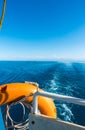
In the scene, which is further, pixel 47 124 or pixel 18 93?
pixel 18 93

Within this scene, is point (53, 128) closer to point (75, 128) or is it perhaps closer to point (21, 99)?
point (75, 128)

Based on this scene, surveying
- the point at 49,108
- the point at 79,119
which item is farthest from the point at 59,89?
the point at 49,108

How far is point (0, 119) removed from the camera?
2707 mm

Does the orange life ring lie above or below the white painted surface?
above

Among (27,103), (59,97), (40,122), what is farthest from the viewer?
(27,103)

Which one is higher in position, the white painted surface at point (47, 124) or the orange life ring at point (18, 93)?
the orange life ring at point (18, 93)

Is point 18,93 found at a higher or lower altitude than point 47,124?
higher

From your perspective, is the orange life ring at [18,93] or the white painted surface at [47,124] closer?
the white painted surface at [47,124]

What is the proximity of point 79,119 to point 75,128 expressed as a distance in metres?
12.9

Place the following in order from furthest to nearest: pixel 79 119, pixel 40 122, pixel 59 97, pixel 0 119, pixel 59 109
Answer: pixel 59 109 < pixel 79 119 < pixel 0 119 < pixel 40 122 < pixel 59 97

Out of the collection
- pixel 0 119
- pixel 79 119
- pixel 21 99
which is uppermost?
pixel 21 99

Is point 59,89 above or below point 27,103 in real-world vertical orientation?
below

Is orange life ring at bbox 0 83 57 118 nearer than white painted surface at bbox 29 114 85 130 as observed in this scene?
No

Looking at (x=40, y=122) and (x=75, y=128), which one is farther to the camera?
(x=40, y=122)
